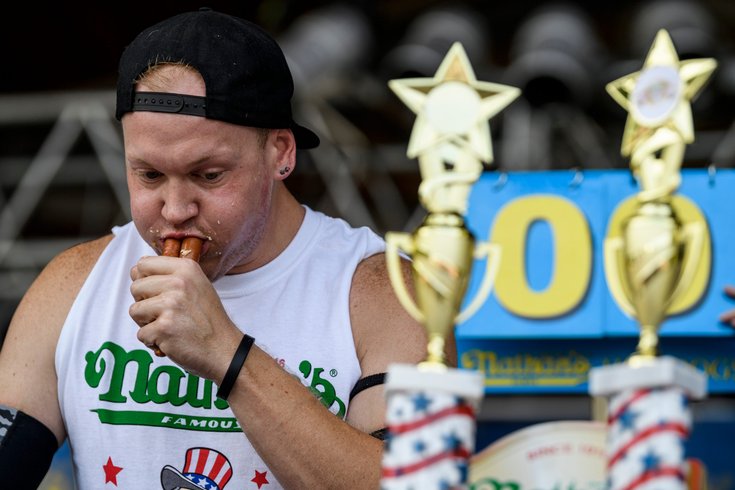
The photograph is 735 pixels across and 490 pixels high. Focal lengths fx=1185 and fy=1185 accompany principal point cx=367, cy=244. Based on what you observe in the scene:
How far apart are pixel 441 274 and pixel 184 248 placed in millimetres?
748

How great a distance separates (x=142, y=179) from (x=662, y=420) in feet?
3.51

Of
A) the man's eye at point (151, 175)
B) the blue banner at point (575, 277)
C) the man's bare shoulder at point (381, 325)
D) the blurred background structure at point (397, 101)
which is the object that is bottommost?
the man's bare shoulder at point (381, 325)

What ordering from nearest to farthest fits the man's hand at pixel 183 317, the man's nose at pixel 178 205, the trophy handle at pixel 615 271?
the trophy handle at pixel 615 271, the man's hand at pixel 183 317, the man's nose at pixel 178 205

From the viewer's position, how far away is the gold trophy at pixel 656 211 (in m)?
1.45

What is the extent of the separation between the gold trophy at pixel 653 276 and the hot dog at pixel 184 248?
820 mm

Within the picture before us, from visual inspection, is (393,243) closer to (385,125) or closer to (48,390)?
(48,390)

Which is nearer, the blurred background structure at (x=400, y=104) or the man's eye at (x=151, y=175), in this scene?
the man's eye at (x=151, y=175)

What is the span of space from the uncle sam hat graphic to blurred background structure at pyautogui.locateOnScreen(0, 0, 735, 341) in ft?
9.14

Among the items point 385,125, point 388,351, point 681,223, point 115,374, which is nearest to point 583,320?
point 388,351

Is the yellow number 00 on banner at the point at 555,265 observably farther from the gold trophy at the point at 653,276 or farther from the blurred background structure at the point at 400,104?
the gold trophy at the point at 653,276

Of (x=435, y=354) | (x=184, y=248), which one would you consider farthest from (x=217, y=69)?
(x=435, y=354)

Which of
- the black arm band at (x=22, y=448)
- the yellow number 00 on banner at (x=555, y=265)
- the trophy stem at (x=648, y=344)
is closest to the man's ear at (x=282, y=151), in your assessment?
the black arm band at (x=22, y=448)

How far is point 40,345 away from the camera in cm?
229

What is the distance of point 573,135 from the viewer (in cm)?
521
